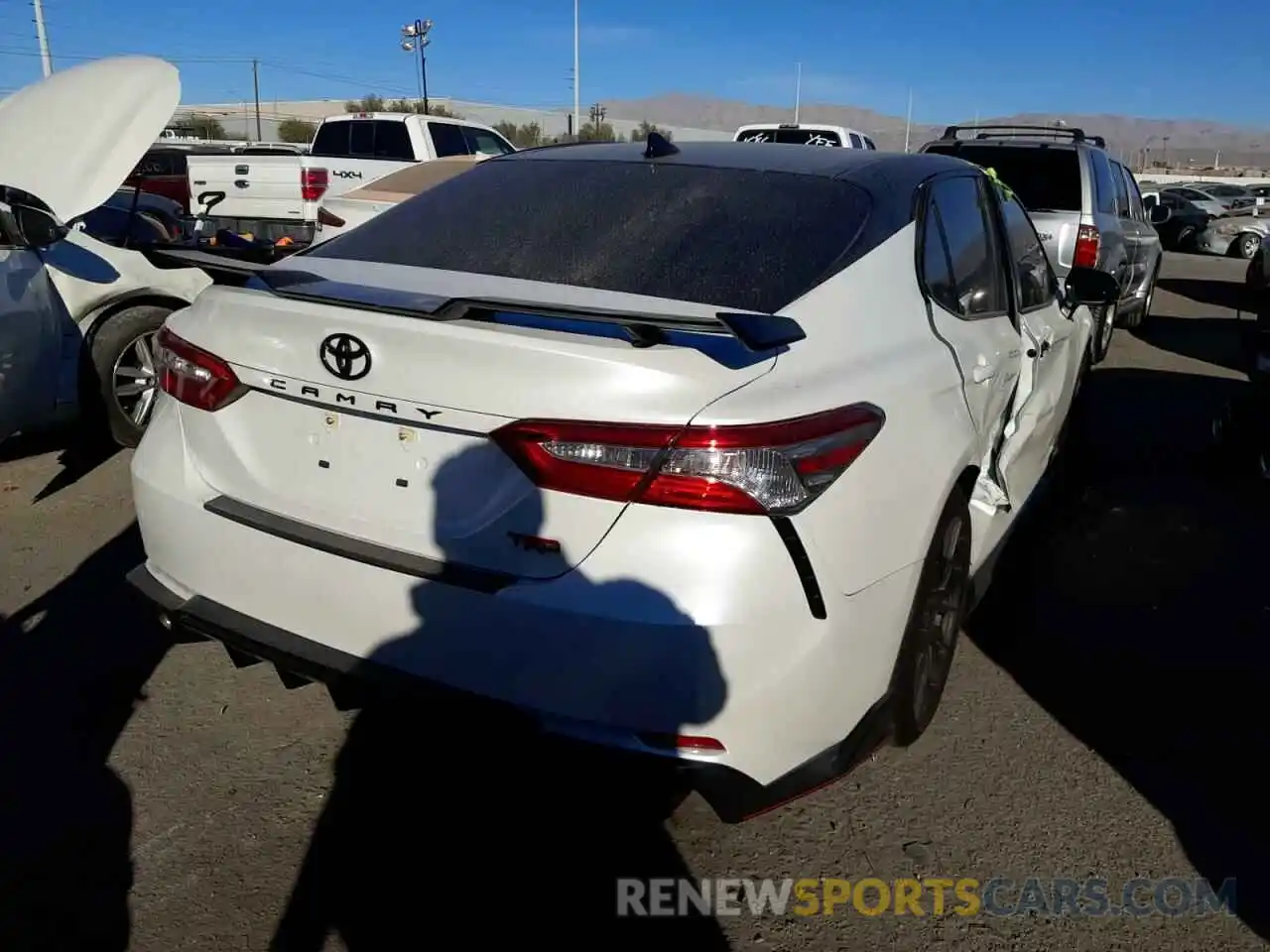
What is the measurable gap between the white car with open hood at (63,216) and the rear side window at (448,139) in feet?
30.0

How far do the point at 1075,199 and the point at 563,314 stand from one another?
727 centimetres

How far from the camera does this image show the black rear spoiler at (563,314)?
2020mm

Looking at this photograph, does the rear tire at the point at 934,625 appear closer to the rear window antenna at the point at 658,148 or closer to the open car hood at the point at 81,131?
the rear window antenna at the point at 658,148

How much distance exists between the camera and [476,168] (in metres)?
3.61

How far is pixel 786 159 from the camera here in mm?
3258

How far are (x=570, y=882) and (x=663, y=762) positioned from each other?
632 mm

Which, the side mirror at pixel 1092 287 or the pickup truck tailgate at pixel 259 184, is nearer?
the side mirror at pixel 1092 287

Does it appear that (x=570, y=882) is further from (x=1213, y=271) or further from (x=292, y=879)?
(x=1213, y=271)

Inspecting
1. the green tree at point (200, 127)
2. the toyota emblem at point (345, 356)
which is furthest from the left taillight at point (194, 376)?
the green tree at point (200, 127)

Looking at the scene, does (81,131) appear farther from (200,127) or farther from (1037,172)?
(200,127)

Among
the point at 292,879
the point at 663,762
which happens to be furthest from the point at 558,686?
the point at 292,879

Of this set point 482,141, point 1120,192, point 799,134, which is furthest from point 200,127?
point 1120,192

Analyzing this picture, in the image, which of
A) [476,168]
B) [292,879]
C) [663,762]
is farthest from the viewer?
[476,168]

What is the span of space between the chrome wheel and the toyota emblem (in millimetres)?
3748
